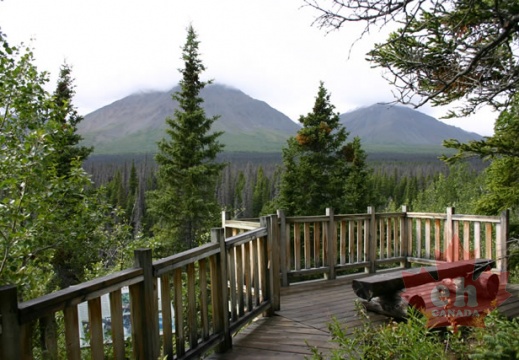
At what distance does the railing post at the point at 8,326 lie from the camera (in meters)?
2.05

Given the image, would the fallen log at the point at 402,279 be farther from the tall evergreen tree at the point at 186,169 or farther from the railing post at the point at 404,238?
the tall evergreen tree at the point at 186,169

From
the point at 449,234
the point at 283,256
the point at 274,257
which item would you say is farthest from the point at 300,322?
the point at 449,234

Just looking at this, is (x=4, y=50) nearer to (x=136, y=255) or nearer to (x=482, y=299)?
(x=136, y=255)

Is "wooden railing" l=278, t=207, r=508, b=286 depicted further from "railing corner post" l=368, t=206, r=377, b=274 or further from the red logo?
the red logo

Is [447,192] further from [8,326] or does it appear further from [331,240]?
[8,326]

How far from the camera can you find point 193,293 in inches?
151

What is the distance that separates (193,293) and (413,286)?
291cm

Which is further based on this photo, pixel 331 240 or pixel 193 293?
pixel 331 240

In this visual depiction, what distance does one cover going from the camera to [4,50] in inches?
251

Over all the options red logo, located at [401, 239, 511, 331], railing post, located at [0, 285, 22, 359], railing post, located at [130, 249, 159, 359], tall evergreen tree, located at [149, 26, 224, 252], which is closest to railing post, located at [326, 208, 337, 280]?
red logo, located at [401, 239, 511, 331]

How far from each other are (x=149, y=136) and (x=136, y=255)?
522ft

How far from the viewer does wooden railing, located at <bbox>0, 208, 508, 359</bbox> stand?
233 cm

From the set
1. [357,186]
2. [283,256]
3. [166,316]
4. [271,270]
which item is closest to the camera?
[166,316]

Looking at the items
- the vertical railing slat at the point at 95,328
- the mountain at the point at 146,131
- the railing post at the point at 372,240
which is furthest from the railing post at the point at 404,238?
the mountain at the point at 146,131
